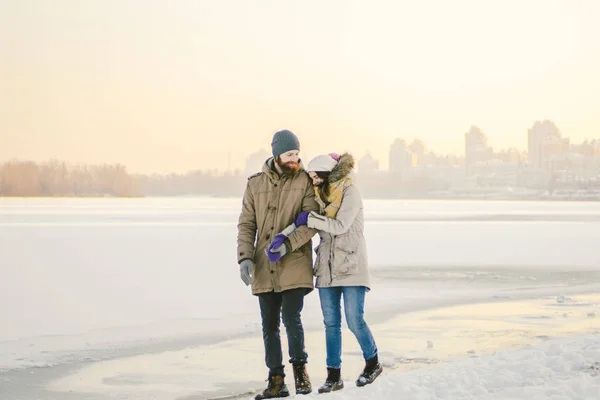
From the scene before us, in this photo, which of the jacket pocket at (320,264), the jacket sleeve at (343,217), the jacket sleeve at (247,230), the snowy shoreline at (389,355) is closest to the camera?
the jacket sleeve at (343,217)

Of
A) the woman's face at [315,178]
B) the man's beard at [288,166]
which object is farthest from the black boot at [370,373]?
the man's beard at [288,166]

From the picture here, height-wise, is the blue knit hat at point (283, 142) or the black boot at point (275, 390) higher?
the blue knit hat at point (283, 142)

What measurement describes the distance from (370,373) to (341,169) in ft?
4.51

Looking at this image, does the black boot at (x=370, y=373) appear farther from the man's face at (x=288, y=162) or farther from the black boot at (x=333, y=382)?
the man's face at (x=288, y=162)

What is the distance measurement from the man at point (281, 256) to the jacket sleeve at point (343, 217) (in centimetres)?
8

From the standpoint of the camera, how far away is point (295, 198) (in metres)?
5.07

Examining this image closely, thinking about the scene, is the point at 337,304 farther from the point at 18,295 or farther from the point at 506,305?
the point at 18,295

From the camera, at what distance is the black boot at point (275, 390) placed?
5109 millimetres

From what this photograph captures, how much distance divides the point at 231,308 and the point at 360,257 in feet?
17.2

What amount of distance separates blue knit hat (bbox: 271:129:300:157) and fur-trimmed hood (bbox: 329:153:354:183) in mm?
292

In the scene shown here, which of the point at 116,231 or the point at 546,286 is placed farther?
the point at 116,231

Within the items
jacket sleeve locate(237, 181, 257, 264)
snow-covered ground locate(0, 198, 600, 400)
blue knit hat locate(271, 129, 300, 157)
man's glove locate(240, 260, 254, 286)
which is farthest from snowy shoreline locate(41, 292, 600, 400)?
blue knit hat locate(271, 129, 300, 157)

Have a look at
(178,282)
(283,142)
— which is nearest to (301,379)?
(283,142)

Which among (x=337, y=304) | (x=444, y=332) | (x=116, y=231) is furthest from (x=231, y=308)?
(x=116, y=231)
